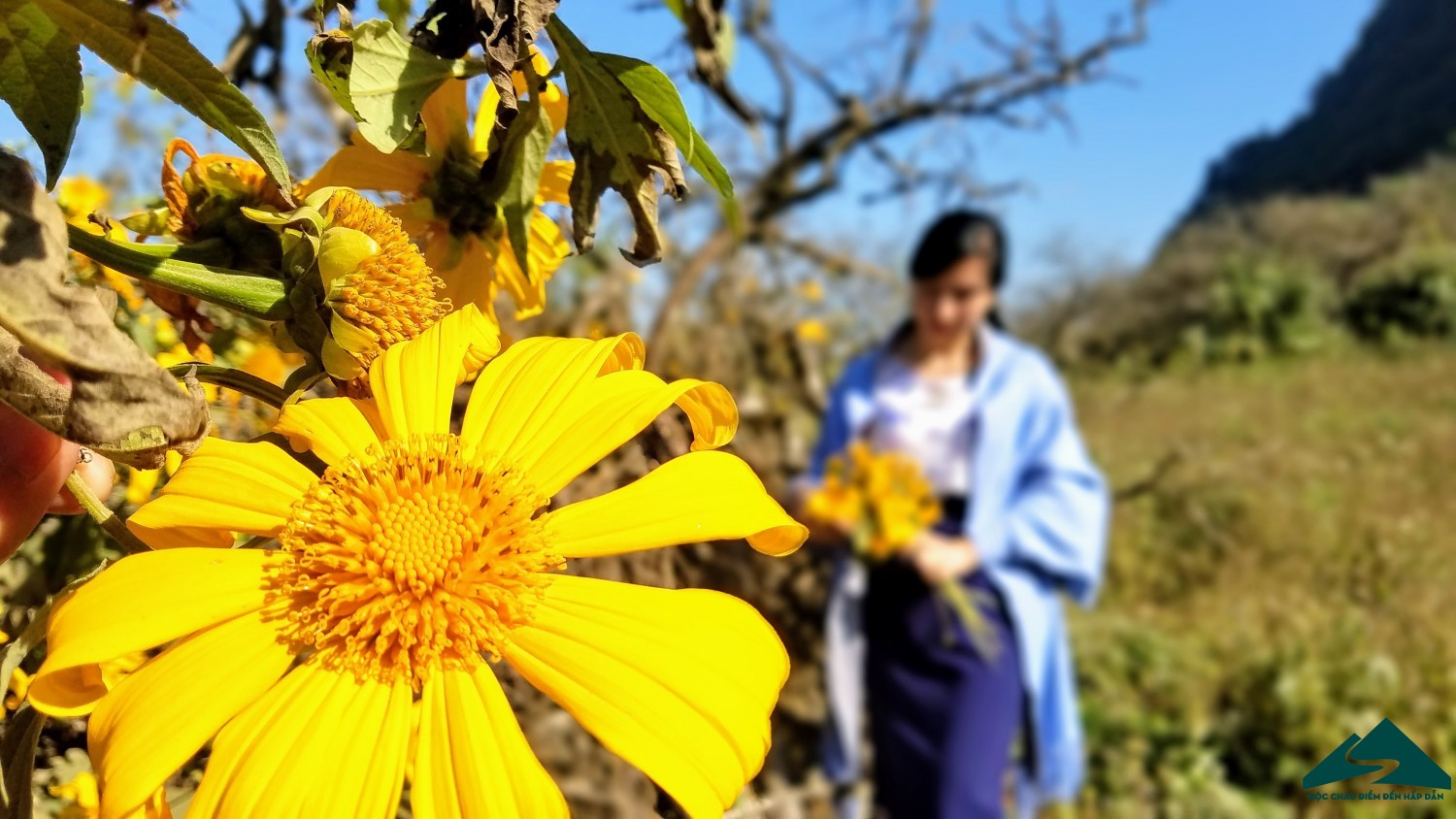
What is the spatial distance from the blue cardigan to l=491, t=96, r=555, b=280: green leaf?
2621 mm

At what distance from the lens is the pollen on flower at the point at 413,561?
335mm

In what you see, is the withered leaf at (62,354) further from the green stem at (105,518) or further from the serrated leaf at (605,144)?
the serrated leaf at (605,144)

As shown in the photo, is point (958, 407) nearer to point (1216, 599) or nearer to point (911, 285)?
point (911, 285)

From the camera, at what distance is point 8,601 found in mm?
438

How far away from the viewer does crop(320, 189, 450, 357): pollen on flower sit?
0.34 meters

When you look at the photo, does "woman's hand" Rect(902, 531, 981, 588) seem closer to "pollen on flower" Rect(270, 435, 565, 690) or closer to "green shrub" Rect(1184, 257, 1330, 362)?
"pollen on flower" Rect(270, 435, 565, 690)

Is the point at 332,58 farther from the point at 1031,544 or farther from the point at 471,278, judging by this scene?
the point at 1031,544

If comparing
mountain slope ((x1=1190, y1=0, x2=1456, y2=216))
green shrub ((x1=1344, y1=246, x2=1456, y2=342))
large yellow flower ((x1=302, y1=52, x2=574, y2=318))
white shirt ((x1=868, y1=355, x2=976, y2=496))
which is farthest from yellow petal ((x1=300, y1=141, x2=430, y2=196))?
mountain slope ((x1=1190, y1=0, x2=1456, y2=216))

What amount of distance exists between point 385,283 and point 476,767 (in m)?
0.19

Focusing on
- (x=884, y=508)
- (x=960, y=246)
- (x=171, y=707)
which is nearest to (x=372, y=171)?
(x=171, y=707)

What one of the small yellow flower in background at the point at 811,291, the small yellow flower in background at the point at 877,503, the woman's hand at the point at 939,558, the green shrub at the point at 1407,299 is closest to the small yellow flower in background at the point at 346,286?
the small yellow flower in background at the point at 877,503

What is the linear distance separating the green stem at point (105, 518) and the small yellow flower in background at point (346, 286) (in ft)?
0.28

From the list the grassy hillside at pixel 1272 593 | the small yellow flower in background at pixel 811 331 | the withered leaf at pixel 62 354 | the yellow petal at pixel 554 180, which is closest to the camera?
the withered leaf at pixel 62 354

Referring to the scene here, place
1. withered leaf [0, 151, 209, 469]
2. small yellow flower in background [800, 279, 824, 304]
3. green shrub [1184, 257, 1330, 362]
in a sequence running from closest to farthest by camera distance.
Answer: withered leaf [0, 151, 209, 469]
small yellow flower in background [800, 279, 824, 304]
green shrub [1184, 257, 1330, 362]
